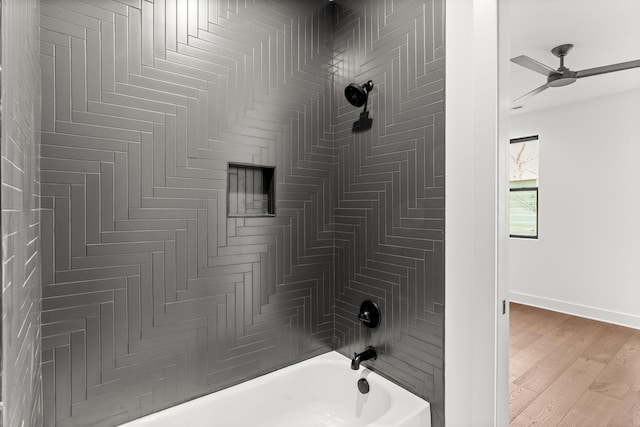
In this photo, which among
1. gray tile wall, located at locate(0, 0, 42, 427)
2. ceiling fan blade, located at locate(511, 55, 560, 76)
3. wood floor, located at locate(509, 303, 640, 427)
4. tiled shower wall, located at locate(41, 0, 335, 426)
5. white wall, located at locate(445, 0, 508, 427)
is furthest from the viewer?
ceiling fan blade, located at locate(511, 55, 560, 76)

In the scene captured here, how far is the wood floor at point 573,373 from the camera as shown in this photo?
225cm

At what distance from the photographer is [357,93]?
1828mm

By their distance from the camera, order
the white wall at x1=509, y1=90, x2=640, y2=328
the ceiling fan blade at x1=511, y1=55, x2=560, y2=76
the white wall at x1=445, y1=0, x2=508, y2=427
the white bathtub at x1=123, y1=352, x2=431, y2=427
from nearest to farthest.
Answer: the white wall at x1=445, y1=0, x2=508, y2=427
the white bathtub at x1=123, y1=352, x2=431, y2=427
the ceiling fan blade at x1=511, y1=55, x2=560, y2=76
the white wall at x1=509, y1=90, x2=640, y2=328

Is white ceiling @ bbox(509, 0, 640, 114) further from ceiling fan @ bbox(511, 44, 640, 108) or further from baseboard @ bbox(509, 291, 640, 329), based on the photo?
baseboard @ bbox(509, 291, 640, 329)

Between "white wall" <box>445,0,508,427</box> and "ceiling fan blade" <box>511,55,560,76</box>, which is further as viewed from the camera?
"ceiling fan blade" <box>511,55,560,76</box>

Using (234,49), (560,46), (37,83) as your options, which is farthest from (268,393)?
(560,46)

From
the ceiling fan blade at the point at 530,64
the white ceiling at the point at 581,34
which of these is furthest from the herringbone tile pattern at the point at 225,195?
the white ceiling at the point at 581,34

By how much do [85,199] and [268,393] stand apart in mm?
1296

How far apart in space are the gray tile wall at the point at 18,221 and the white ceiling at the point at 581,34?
277 centimetres

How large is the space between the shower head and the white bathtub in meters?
1.51

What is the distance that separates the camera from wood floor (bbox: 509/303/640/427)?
7.39 feet

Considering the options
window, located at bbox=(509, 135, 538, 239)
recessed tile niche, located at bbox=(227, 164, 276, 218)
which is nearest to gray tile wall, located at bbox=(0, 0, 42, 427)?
recessed tile niche, located at bbox=(227, 164, 276, 218)

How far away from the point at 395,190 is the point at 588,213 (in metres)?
3.84

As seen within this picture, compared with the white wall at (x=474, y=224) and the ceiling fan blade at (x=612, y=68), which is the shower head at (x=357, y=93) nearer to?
the white wall at (x=474, y=224)
